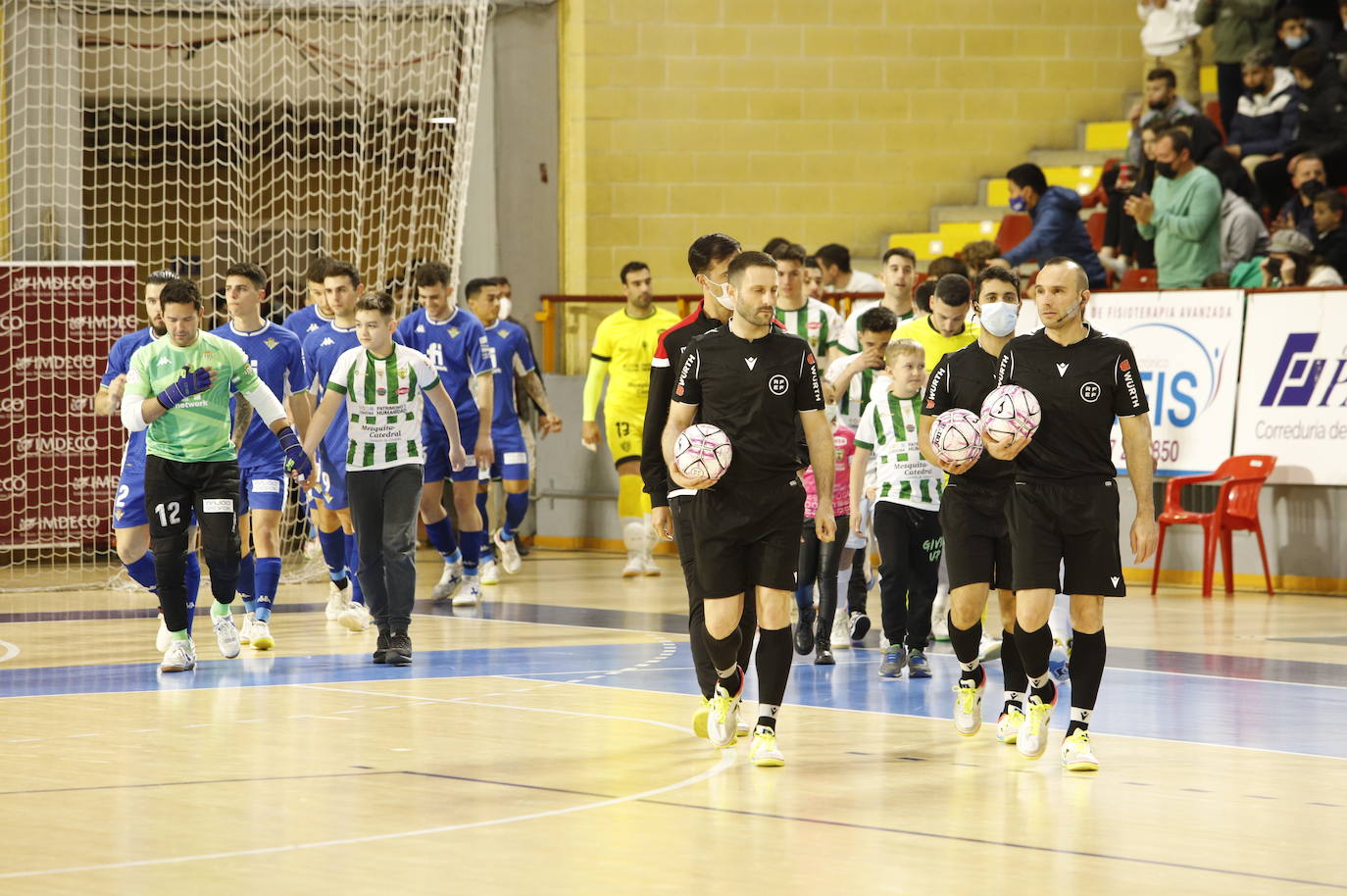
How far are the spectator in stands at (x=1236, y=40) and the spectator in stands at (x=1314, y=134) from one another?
3.05 ft

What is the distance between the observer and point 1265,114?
1628 centimetres

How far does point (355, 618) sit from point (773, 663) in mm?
4889

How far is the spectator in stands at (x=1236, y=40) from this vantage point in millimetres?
16844

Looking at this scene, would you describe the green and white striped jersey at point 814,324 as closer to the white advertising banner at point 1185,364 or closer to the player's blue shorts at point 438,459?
the player's blue shorts at point 438,459

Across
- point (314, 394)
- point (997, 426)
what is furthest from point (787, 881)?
point (314, 394)

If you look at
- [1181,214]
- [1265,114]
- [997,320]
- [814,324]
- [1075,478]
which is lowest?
[1075,478]

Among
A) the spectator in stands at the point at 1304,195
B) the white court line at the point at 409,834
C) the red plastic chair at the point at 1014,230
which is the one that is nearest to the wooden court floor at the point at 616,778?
the white court line at the point at 409,834

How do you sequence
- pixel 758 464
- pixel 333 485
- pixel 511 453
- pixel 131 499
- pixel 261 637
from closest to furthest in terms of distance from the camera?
1. pixel 758 464
2. pixel 131 499
3. pixel 261 637
4. pixel 333 485
5. pixel 511 453

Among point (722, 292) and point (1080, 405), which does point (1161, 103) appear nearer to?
point (722, 292)

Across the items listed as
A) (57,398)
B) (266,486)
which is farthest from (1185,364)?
(57,398)

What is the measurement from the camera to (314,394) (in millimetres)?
11422

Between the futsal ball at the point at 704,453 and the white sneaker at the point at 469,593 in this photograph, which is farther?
the white sneaker at the point at 469,593

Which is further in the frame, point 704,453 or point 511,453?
point 511,453

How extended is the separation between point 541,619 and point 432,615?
0.78 m
